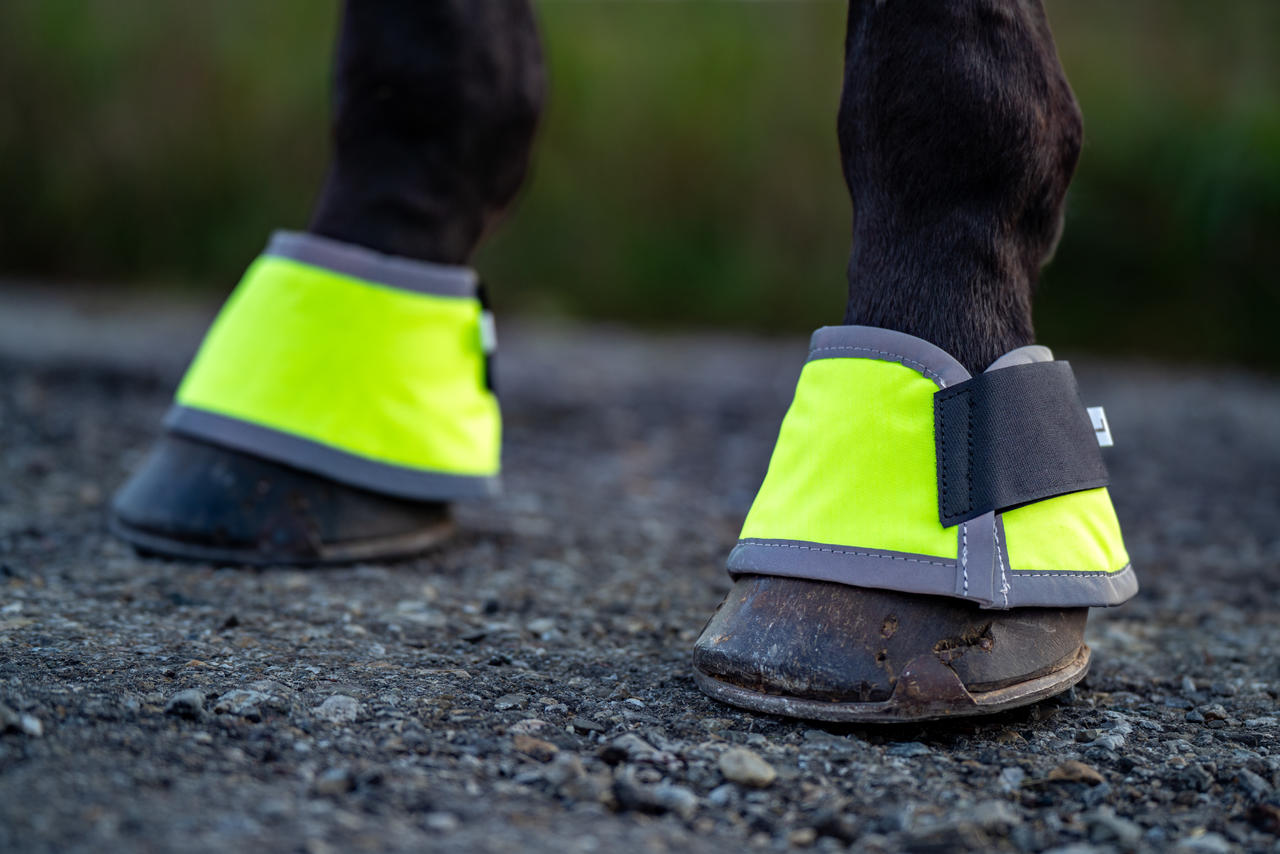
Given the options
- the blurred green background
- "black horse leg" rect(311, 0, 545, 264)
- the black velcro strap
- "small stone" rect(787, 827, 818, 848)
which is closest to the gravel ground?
"small stone" rect(787, 827, 818, 848)

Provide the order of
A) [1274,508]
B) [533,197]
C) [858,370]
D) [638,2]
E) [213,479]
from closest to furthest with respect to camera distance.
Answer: [858,370], [213,479], [1274,508], [533,197], [638,2]

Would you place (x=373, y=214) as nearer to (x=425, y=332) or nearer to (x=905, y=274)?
(x=425, y=332)

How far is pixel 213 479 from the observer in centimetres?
186

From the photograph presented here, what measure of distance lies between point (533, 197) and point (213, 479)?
4919 millimetres

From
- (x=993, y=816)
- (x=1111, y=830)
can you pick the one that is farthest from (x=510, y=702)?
(x=1111, y=830)

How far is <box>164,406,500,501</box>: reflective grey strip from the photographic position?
73.4 inches

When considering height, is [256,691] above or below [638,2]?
below

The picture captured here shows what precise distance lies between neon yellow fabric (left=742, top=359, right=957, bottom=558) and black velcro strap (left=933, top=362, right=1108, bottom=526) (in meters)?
0.02

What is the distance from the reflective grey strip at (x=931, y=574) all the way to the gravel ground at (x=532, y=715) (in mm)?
167

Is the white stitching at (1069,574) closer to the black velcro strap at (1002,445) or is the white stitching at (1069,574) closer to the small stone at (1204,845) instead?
the black velcro strap at (1002,445)

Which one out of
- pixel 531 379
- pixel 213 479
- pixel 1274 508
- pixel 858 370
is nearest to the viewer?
pixel 858 370

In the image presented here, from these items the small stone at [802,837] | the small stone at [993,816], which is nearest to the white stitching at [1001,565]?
the small stone at [993,816]

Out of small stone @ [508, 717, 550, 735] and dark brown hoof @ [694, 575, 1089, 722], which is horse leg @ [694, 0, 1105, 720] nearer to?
dark brown hoof @ [694, 575, 1089, 722]

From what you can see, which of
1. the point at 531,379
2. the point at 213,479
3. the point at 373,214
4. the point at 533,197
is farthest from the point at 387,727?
the point at 533,197
